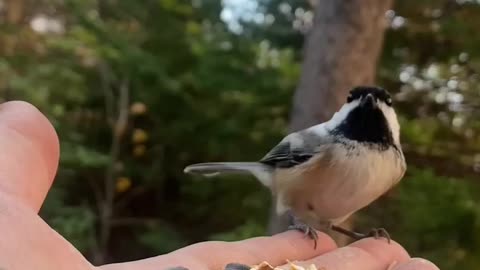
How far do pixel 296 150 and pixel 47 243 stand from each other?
549mm

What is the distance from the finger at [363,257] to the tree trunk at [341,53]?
0.37m

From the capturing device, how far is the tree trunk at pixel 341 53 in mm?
1408

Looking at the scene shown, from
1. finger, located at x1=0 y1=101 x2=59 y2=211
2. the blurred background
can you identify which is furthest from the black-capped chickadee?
finger, located at x1=0 y1=101 x2=59 y2=211

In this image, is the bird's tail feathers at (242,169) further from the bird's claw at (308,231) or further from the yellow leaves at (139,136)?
the yellow leaves at (139,136)

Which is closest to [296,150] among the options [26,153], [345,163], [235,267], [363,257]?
[345,163]

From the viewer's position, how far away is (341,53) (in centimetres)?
142

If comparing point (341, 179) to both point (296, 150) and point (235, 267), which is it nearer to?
point (296, 150)

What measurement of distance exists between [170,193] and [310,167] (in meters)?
1.40

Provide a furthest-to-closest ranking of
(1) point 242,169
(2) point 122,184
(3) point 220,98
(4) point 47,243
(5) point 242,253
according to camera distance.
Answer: (2) point 122,184 < (3) point 220,98 < (1) point 242,169 < (5) point 242,253 < (4) point 47,243

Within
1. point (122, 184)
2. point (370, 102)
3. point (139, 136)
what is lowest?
point (122, 184)

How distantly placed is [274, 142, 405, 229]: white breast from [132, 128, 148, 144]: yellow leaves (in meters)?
1.23

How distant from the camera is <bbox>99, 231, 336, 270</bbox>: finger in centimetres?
86

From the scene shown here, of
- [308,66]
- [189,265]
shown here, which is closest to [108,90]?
[308,66]

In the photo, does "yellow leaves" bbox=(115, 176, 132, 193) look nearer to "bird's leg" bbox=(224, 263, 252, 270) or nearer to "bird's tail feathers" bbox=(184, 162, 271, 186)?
"bird's tail feathers" bbox=(184, 162, 271, 186)
